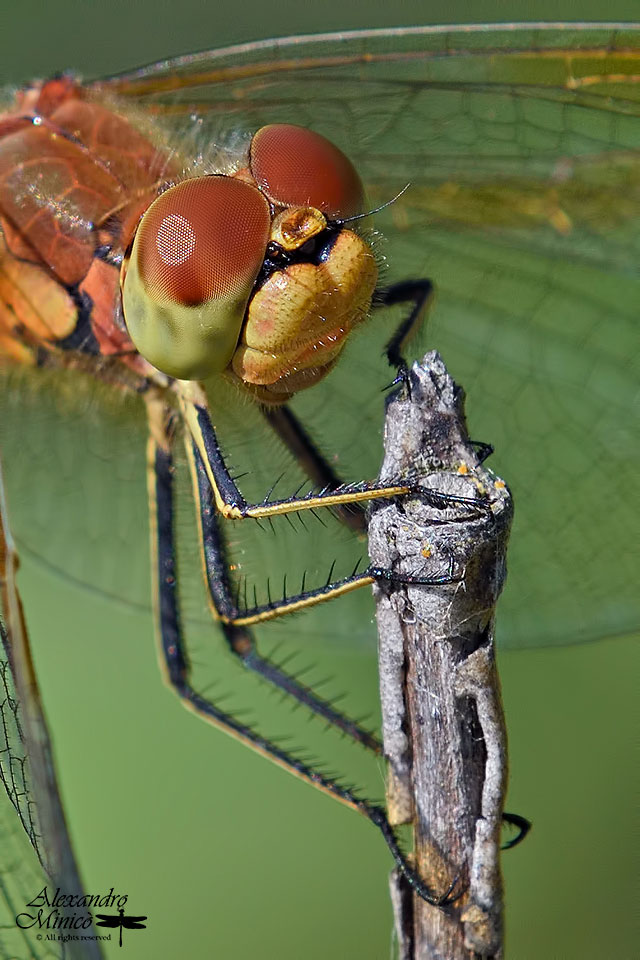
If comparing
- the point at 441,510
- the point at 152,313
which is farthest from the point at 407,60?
the point at 441,510

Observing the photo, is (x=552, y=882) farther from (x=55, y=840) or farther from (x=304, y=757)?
(x=55, y=840)

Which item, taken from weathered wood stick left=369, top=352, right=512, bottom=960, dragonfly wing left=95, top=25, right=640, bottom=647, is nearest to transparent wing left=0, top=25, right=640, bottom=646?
dragonfly wing left=95, top=25, right=640, bottom=647

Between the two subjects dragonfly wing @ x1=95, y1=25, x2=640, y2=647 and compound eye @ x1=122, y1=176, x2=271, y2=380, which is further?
dragonfly wing @ x1=95, y1=25, x2=640, y2=647

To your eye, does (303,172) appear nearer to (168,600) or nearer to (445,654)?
(445,654)

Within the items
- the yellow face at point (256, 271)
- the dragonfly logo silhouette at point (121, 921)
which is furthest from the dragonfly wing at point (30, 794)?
the yellow face at point (256, 271)

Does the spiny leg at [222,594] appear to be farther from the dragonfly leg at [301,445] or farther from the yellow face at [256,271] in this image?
the yellow face at [256,271]

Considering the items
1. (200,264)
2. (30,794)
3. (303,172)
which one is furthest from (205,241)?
Result: (30,794)

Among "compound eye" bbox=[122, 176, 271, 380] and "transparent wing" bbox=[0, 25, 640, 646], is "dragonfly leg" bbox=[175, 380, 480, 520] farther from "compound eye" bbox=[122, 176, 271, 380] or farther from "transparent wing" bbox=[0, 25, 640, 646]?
"compound eye" bbox=[122, 176, 271, 380]
